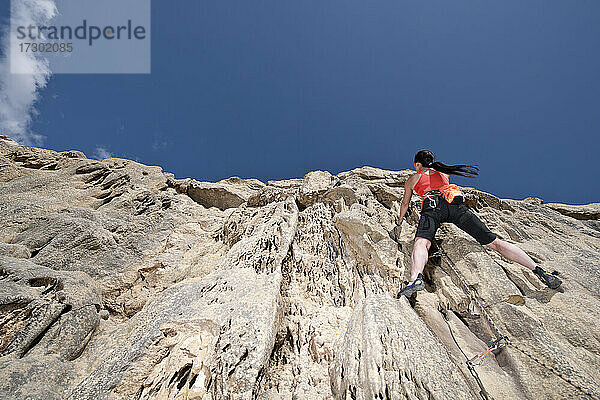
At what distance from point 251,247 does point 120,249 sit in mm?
4842

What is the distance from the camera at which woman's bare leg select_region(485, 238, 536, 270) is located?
246 inches

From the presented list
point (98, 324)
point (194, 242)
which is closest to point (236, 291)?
point (98, 324)

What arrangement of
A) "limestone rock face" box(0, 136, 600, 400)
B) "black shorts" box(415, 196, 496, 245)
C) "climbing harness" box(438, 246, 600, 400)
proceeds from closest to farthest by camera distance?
"climbing harness" box(438, 246, 600, 400) < "limestone rock face" box(0, 136, 600, 400) < "black shorts" box(415, 196, 496, 245)

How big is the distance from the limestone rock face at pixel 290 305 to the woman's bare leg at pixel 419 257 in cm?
84

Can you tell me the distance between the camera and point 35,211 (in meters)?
10.3

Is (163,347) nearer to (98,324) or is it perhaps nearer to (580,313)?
(98,324)

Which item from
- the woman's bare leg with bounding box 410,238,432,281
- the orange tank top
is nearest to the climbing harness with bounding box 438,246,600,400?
the woman's bare leg with bounding box 410,238,432,281

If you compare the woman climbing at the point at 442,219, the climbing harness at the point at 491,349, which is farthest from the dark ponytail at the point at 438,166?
the climbing harness at the point at 491,349

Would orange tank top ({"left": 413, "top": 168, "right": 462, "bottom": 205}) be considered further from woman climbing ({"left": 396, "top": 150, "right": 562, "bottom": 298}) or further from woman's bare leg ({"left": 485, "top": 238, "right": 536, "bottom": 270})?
woman's bare leg ({"left": 485, "top": 238, "right": 536, "bottom": 270})

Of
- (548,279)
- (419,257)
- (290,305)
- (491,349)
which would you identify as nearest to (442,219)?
(419,257)

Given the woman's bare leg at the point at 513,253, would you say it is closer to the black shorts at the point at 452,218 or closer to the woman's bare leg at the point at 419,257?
the black shorts at the point at 452,218

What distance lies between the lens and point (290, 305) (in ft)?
22.5

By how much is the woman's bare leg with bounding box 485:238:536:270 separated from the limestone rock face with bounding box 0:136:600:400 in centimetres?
46

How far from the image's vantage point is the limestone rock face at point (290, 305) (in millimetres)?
4762
